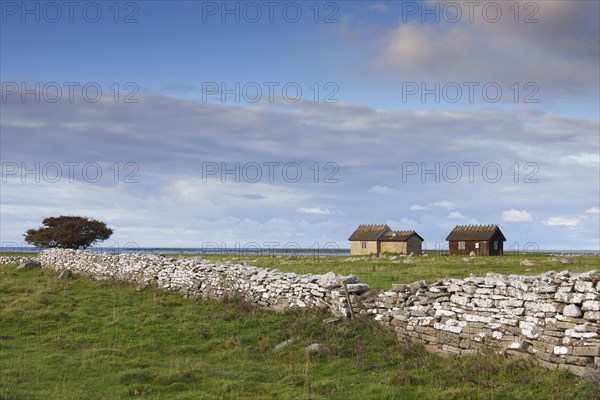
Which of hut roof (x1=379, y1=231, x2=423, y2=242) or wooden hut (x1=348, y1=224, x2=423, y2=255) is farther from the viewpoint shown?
hut roof (x1=379, y1=231, x2=423, y2=242)

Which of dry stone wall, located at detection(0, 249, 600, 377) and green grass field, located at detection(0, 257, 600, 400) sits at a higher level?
dry stone wall, located at detection(0, 249, 600, 377)

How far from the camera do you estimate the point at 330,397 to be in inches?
412

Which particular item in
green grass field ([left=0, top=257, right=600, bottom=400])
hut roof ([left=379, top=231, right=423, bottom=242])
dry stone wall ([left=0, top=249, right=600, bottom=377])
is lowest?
green grass field ([left=0, top=257, right=600, bottom=400])

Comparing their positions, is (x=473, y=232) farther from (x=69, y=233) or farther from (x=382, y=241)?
(x=69, y=233)

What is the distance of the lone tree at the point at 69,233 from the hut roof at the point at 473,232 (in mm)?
41369

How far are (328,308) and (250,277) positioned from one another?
4.57 m

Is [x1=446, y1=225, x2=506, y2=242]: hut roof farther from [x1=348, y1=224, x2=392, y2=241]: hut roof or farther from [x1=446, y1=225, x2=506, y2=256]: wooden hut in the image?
[x1=348, y1=224, x2=392, y2=241]: hut roof

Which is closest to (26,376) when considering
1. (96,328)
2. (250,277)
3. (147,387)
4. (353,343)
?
(147,387)

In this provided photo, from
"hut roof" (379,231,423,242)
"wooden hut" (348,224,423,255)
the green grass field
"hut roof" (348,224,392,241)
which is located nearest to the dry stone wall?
the green grass field

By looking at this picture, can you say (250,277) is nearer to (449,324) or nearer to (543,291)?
(449,324)

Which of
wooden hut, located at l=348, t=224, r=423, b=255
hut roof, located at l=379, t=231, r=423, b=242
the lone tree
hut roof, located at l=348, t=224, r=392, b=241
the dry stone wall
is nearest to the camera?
the dry stone wall

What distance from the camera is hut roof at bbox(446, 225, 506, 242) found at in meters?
67.6

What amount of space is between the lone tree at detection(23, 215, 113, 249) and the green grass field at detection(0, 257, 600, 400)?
42391 mm

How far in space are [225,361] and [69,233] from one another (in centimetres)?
5169
